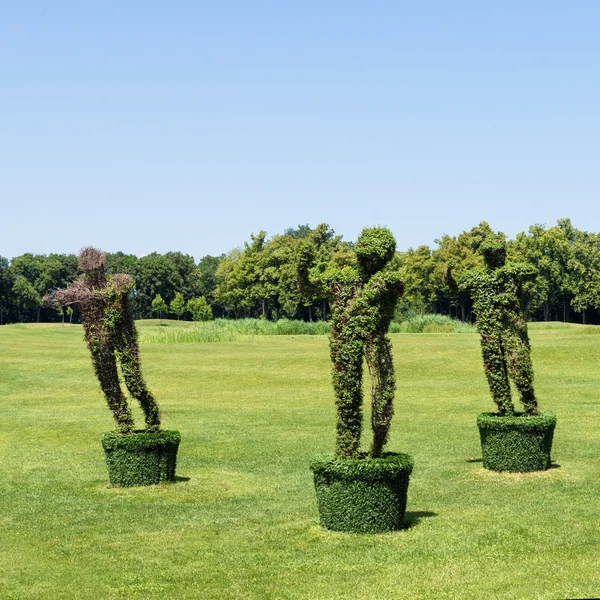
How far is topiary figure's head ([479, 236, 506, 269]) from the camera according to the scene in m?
18.3

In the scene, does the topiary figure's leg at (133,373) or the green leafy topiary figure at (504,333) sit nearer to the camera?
the topiary figure's leg at (133,373)

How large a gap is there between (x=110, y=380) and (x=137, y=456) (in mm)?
1596

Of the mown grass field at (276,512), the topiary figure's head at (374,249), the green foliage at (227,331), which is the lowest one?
the mown grass field at (276,512)

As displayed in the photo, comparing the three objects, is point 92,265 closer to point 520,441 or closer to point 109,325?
point 109,325

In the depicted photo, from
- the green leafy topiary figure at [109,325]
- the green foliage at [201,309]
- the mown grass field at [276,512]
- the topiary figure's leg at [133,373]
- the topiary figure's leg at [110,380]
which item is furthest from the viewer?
the green foliage at [201,309]

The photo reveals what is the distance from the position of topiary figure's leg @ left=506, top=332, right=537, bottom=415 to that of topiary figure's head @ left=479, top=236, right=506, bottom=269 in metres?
1.58

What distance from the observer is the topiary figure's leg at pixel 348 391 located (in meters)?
12.9

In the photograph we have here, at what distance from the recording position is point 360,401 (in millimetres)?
13164

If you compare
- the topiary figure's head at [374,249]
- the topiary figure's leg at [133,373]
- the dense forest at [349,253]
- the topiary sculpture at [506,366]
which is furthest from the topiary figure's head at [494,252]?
the dense forest at [349,253]

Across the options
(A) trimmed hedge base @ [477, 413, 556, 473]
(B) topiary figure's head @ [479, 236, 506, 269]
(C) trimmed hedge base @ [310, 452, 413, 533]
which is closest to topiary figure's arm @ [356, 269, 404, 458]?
(C) trimmed hedge base @ [310, 452, 413, 533]

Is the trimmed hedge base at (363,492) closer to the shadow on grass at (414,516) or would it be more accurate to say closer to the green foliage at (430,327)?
the shadow on grass at (414,516)

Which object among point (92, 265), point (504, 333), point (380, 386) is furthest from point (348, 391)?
point (92, 265)

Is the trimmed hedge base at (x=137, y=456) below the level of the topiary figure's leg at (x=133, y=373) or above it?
below

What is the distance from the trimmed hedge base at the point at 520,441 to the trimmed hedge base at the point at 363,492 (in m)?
5.15
